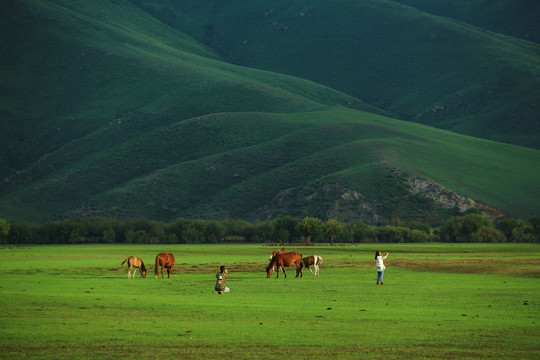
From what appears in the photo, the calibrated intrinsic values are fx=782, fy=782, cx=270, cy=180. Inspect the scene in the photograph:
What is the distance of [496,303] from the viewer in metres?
30.4

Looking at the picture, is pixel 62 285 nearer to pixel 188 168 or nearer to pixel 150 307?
pixel 150 307

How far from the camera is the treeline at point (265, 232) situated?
5036 inches

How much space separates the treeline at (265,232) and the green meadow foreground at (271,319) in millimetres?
81232

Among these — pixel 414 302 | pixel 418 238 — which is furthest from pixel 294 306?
pixel 418 238

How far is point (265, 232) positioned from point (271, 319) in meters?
107

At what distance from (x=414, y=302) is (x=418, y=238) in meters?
100

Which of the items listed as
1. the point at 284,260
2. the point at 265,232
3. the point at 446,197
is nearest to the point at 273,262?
the point at 284,260

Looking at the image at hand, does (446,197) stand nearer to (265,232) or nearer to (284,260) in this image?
(265,232)

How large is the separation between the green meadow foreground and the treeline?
267 feet

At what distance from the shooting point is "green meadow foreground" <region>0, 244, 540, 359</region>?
2003 cm

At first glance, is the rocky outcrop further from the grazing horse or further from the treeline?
the grazing horse

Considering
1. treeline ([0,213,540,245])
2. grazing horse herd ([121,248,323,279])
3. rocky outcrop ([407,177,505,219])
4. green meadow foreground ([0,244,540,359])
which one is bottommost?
green meadow foreground ([0,244,540,359])

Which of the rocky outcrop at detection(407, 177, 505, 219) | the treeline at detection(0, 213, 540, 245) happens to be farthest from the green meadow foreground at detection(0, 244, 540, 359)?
the rocky outcrop at detection(407, 177, 505, 219)

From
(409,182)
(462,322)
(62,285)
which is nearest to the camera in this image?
(462,322)
